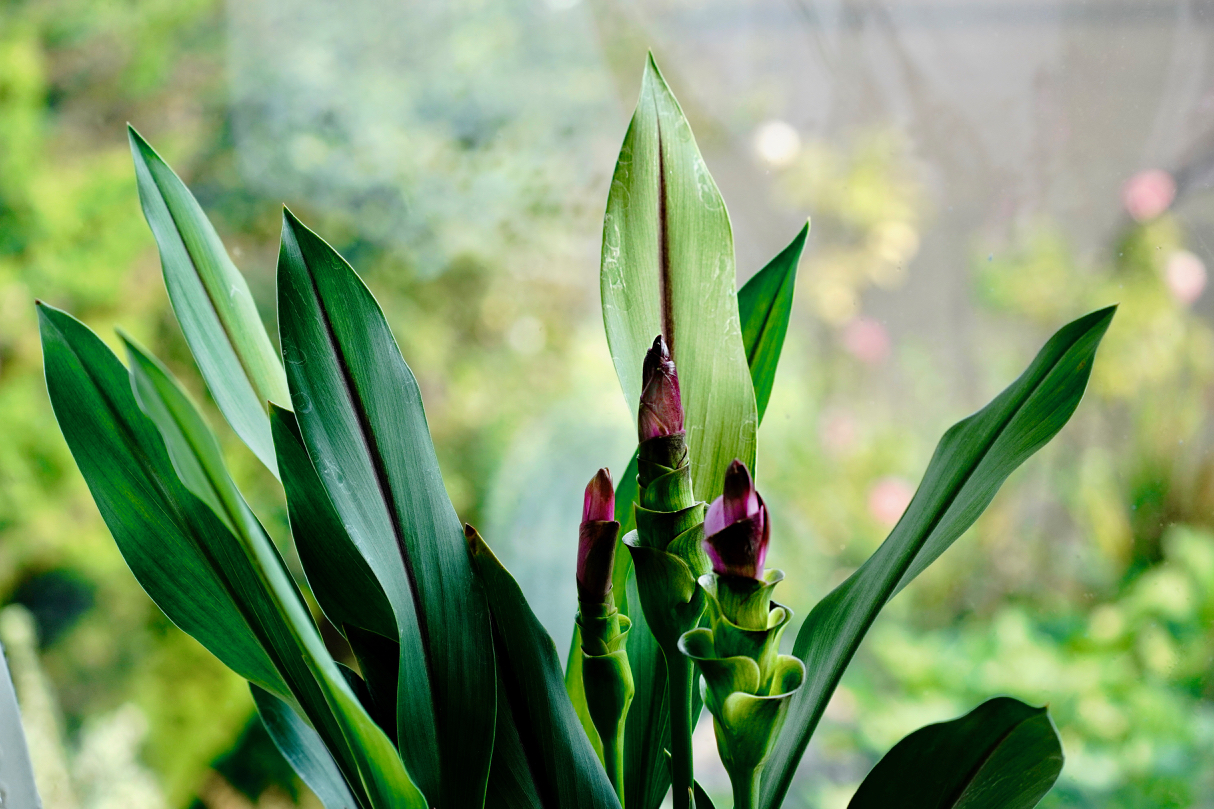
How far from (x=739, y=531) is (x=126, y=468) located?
23 centimetres

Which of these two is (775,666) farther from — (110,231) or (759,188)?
(110,231)

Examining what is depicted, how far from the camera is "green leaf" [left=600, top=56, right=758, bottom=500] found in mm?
346

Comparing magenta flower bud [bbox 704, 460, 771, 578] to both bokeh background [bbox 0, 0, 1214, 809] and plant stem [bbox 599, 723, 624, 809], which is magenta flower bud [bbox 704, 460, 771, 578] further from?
bokeh background [bbox 0, 0, 1214, 809]

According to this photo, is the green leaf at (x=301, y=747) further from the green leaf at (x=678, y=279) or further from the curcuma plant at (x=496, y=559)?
the green leaf at (x=678, y=279)

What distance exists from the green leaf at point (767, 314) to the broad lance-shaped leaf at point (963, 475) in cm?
11

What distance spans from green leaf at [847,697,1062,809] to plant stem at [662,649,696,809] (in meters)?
0.07

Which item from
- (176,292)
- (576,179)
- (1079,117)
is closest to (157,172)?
(176,292)

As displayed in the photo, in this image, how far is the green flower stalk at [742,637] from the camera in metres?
0.24

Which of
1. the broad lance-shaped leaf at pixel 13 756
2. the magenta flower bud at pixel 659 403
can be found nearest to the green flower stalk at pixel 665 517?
the magenta flower bud at pixel 659 403

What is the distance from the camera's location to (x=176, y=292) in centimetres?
31

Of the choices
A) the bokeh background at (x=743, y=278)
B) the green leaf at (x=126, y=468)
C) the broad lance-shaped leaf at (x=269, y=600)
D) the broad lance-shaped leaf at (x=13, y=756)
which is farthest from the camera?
the bokeh background at (x=743, y=278)

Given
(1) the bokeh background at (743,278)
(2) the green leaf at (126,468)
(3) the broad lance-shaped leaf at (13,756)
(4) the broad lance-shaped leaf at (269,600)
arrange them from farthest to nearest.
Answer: (1) the bokeh background at (743,278)
(3) the broad lance-shaped leaf at (13,756)
(2) the green leaf at (126,468)
(4) the broad lance-shaped leaf at (269,600)

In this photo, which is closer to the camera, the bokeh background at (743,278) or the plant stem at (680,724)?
the plant stem at (680,724)

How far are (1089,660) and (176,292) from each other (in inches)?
29.8
